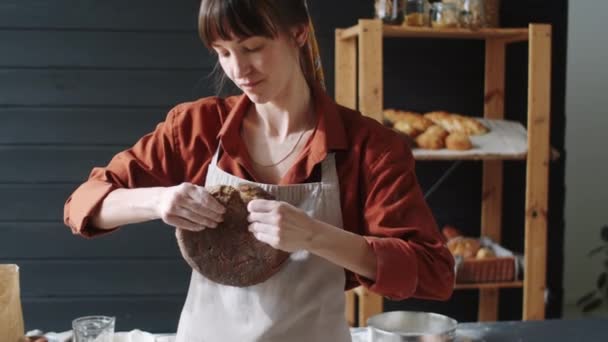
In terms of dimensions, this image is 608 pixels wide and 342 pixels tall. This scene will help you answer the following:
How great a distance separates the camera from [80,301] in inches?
108

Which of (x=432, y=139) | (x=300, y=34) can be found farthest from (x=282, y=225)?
(x=432, y=139)

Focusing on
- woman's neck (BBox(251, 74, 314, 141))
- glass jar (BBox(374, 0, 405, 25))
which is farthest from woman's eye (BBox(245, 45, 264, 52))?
glass jar (BBox(374, 0, 405, 25))

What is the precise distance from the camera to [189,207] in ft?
3.41

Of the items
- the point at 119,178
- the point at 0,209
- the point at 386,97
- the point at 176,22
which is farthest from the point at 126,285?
the point at 119,178

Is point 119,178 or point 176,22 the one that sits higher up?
point 176,22

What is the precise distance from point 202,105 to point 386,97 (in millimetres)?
1602

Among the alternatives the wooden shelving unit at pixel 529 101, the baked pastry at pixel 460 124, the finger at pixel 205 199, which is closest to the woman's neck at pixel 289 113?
the finger at pixel 205 199

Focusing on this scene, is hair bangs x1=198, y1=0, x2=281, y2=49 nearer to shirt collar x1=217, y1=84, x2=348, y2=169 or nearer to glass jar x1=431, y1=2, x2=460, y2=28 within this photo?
shirt collar x1=217, y1=84, x2=348, y2=169

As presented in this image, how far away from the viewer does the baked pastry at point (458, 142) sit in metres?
2.37

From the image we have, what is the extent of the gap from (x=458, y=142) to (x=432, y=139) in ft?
0.30

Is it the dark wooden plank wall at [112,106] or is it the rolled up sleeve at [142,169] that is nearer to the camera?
the rolled up sleeve at [142,169]

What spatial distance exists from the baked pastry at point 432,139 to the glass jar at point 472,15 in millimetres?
394

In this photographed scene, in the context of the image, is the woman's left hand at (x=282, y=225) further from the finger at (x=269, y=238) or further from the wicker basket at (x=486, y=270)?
the wicker basket at (x=486, y=270)

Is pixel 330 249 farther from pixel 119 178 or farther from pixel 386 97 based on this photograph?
pixel 386 97
